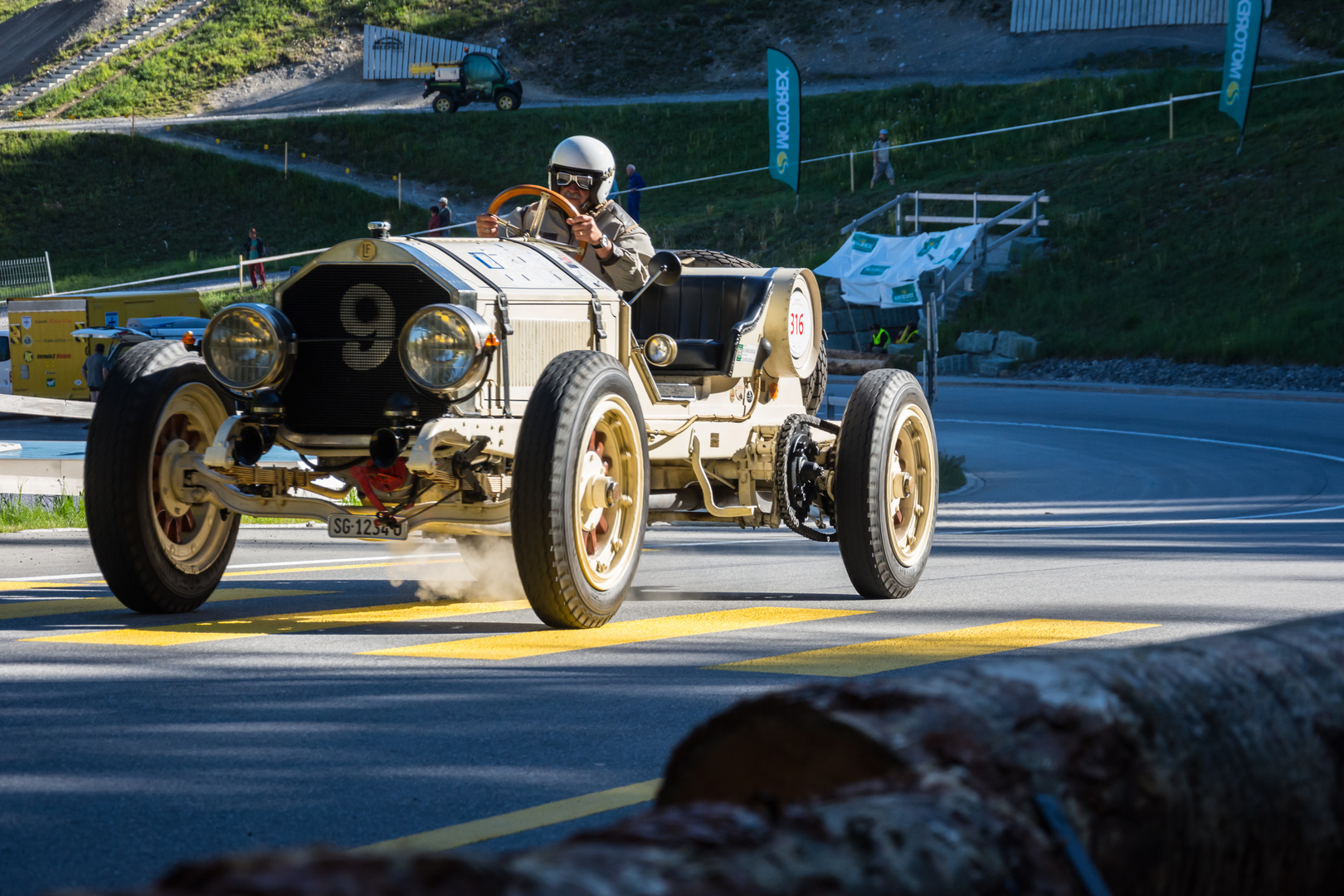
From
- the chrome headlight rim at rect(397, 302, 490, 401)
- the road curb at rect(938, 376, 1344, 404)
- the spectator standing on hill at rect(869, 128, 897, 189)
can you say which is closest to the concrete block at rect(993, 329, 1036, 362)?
the road curb at rect(938, 376, 1344, 404)

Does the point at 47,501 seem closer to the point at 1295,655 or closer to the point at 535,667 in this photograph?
the point at 535,667

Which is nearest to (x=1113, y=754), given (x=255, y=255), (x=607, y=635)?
(x=607, y=635)

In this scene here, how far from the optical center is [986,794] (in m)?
2.28

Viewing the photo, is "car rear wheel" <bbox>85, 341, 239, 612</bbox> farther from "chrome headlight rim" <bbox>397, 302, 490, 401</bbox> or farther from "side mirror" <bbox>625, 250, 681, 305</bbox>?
"side mirror" <bbox>625, 250, 681, 305</bbox>

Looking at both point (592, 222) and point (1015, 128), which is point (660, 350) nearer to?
point (592, 222)

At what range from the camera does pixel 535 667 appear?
6.25 m

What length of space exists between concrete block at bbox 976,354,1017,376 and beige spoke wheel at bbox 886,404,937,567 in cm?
2227

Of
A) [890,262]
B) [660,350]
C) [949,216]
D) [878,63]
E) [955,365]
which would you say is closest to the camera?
[660,350]

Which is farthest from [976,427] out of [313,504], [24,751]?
[24,751]

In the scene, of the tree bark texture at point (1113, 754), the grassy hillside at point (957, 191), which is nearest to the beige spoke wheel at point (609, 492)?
the tree bark texture at point (1113, 754)

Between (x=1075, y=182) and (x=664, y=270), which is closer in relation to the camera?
(x=664, y=270)

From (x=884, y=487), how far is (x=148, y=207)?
163 feet

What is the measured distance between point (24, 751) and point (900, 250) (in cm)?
Answer: 3008

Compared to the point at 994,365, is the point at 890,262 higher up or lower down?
higher up
